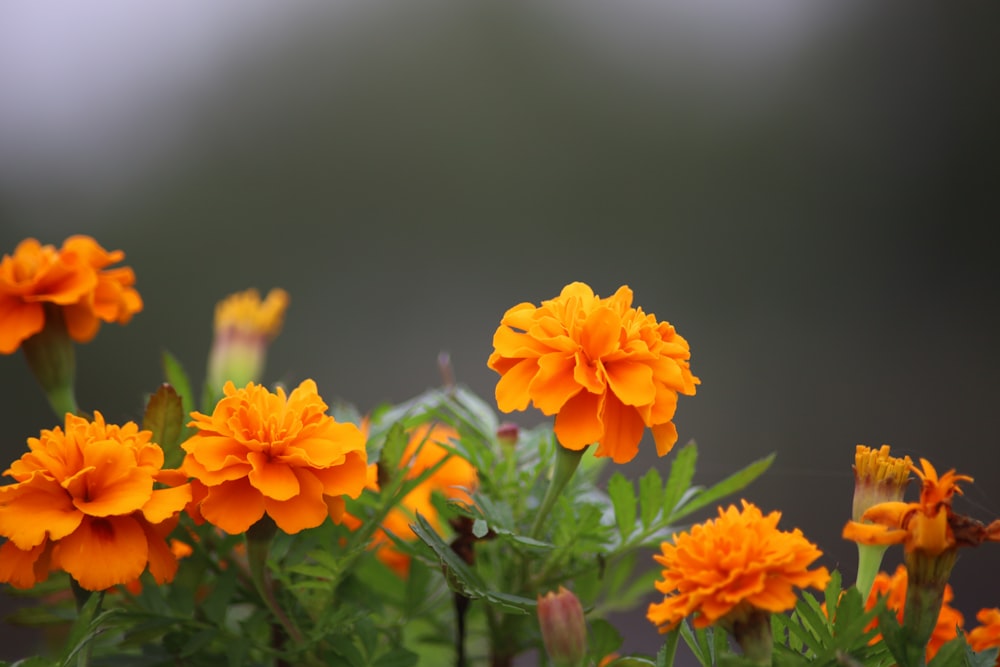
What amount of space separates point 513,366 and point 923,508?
0.44 feet

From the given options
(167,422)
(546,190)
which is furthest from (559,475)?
(546,190)

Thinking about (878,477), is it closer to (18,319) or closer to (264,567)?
(264,567)

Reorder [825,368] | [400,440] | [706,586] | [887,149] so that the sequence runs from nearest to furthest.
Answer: [706,586]
[400,440]
[825,368]
[887,149]

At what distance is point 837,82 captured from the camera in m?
2.50

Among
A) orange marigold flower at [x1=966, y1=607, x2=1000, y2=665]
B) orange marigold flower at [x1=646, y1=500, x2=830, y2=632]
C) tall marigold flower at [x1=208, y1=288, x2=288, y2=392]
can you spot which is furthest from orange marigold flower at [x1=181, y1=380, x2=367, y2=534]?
tall marigold flower at [x1=208, y1=288, x2=288, y2=392]

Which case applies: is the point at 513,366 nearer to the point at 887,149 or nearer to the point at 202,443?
the point at 202,443

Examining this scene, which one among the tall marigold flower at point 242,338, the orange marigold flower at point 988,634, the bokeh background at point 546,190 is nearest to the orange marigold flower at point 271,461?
the orange marigold flower at point 988,634

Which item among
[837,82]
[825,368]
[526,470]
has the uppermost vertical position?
[837,82]

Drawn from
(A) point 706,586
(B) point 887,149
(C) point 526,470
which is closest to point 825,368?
(B) point 887,149

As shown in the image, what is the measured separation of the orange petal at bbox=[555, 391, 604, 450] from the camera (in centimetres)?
31

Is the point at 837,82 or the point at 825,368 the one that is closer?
the point at 825,368

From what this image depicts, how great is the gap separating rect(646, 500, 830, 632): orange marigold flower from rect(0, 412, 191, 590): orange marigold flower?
0.16 metres

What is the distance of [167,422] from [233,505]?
0.07 meters

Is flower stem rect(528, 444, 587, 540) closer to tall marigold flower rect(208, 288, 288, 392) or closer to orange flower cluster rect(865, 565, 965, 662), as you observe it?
orange flower cluster rect(865, 565, 965, 662)
